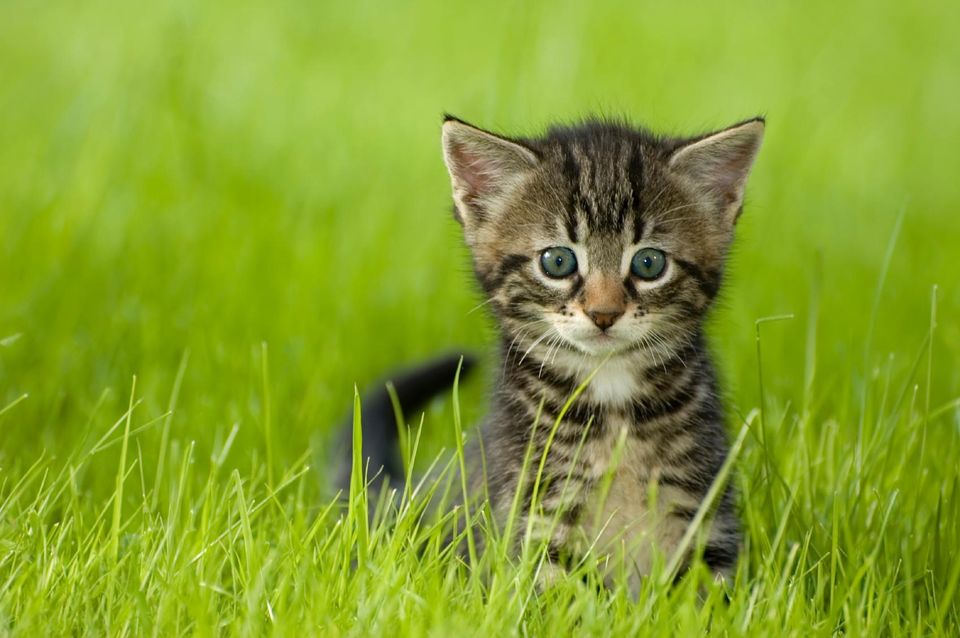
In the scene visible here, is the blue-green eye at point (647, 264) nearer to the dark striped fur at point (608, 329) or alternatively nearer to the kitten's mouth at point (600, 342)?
the dark striped fur at point (608, 329)

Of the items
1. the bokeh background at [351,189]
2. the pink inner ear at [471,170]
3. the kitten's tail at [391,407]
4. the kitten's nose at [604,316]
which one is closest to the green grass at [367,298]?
the bokeh background at [351,189]

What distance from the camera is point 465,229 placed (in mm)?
3781

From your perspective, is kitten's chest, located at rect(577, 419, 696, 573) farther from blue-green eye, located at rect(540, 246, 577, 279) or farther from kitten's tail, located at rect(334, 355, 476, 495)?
kitten's tail, located at rect(334, 355, 476, 495)

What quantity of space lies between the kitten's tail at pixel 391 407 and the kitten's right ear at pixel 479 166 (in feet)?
2.72

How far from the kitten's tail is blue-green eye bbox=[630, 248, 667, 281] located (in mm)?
1139

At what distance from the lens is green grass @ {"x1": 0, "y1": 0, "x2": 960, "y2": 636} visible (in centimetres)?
301

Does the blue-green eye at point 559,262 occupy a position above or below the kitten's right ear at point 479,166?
below

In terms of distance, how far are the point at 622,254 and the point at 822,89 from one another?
564 cm

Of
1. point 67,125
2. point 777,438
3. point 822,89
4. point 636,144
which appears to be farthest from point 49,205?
point 822,89

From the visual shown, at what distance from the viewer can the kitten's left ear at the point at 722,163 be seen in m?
3.51

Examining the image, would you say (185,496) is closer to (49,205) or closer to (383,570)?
(383,570)

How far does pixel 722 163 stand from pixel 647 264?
1.41ft

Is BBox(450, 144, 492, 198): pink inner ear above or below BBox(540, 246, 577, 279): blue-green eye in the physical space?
above

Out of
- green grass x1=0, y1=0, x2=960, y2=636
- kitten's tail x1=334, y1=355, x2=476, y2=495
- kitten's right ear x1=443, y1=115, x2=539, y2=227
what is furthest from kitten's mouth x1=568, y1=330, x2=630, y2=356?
kitten's tail x1=334, y1=355, x2=476, y2=495
